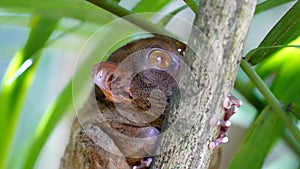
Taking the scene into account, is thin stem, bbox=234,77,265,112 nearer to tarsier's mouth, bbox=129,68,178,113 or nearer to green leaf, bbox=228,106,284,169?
green leaf, bbox=228,106,284,169

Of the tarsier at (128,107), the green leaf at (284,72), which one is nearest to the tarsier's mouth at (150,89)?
the tarsier at (128,107)

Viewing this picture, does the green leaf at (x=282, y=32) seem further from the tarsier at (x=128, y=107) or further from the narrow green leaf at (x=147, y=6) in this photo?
the narrow green leaf at (x=147, y=6)

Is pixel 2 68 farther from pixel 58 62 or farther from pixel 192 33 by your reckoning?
pixel 192 33

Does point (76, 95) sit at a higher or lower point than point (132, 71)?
lower

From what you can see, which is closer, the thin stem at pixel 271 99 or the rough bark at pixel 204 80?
the rough bark at pixel 204 80

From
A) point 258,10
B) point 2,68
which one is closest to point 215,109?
point 258,10
